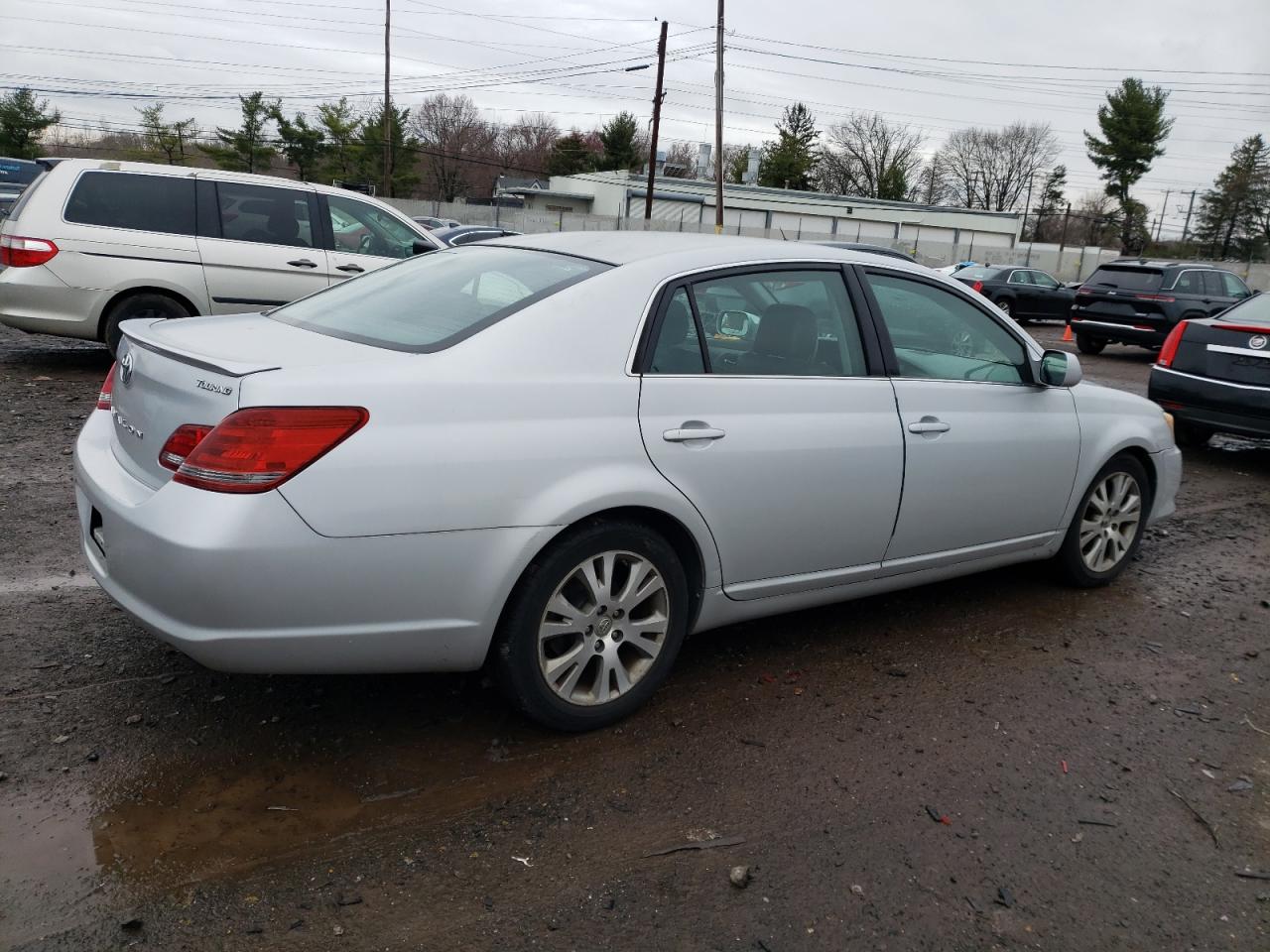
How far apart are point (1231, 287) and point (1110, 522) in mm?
15382

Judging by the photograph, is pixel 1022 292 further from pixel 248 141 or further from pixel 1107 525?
pixel 248 141

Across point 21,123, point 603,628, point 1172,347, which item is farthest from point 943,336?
point 21,123

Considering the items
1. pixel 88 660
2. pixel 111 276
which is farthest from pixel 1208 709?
pixel 111 276

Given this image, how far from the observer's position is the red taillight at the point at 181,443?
273 centimetres

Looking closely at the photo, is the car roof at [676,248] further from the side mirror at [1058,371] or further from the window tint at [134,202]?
the window tint at [134,202]

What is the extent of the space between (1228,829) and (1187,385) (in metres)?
6.38

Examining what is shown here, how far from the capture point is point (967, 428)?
4.05m

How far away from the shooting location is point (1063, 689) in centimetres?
389

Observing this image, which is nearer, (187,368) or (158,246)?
(187,368)

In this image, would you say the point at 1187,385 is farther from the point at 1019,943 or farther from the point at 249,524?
the point at 249,524

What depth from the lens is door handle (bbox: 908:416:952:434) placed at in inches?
152

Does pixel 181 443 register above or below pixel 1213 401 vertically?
above

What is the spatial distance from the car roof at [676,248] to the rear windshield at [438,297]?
0.09 m

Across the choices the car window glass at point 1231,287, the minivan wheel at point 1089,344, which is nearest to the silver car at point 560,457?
the minivan wheel at point 1089,344
